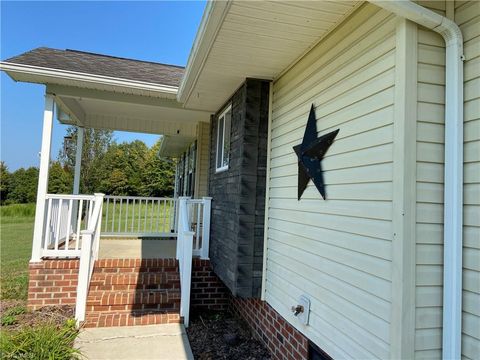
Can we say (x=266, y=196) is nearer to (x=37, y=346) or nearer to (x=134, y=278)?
(x=134, y=278)

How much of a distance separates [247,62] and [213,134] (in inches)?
114

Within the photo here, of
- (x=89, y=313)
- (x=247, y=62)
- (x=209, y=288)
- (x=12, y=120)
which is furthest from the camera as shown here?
(x=12, y=120)

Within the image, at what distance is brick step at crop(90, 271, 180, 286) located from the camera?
498 centimetres

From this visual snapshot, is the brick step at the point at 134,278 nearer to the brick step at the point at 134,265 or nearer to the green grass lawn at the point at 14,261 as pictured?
the brick step at the point at 134,265

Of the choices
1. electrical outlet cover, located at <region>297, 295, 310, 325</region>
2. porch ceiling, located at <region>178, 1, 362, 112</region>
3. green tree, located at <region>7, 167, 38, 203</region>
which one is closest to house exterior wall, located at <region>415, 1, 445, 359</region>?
porch ceiling, located at <region>178, 1, 362, 112</region>

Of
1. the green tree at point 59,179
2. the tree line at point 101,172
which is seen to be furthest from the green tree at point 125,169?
the green tree at point 59,179

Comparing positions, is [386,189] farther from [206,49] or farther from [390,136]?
[206,49]

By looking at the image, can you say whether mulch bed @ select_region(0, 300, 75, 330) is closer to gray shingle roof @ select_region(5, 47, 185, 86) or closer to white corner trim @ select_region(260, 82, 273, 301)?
white corner trim @ select_region(260, 82, 273, 301)

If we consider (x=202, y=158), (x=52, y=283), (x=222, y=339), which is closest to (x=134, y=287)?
(x=52, y=283)

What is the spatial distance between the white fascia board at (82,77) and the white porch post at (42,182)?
51 cm

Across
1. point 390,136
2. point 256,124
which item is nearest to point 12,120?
point 256,124

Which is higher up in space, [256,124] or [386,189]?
[256,124]

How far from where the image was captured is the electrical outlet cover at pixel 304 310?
113 inches

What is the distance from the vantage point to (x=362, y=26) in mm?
2367
